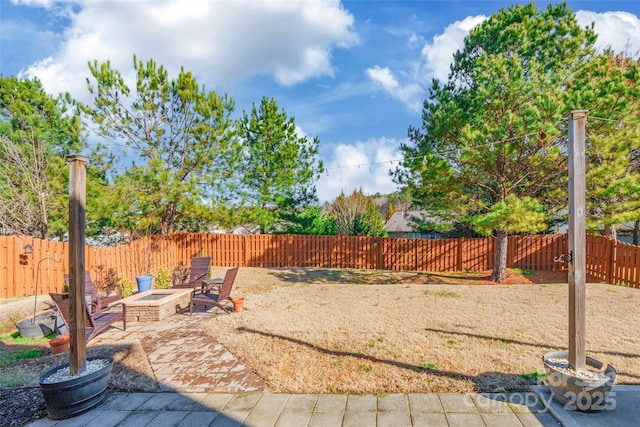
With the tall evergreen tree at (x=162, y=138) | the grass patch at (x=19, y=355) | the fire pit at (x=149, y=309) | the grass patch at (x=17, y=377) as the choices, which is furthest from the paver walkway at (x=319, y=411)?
the tall evergreen tree at (x=162, y=138)

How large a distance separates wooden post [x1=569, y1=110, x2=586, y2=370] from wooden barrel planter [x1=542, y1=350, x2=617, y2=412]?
224mm

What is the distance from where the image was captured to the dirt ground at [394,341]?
11.1 ft

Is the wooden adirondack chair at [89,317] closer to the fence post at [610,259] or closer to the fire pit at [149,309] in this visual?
the fire pit at [149,309]

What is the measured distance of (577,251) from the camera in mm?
2936

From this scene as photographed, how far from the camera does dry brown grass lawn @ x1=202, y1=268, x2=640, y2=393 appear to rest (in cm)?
340

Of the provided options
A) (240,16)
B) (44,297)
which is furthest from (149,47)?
(44,297)

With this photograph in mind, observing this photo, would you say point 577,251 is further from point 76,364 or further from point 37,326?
point 37,326

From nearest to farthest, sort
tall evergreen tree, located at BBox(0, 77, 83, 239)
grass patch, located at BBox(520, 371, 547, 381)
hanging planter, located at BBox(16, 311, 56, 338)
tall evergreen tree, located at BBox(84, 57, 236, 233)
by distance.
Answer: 1. grass patch, located at BBox(520, 371, 547, 381)
2. hanging planter, located at BBox(16, 311, 56, 338)
3. tall evergreen tree, located at BBox(0, 77, 83, 239)
4. tall evergreen tree, located at BBox(84, 57, 236, 233)

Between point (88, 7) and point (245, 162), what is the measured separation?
29.5ft

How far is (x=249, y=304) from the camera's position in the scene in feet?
23.9

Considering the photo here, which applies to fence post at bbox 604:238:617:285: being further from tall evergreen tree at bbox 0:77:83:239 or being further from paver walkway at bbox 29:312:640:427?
tall evergreen tree at bbox 0:77:83:239

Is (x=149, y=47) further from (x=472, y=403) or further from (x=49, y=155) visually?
(x=472, y=403)

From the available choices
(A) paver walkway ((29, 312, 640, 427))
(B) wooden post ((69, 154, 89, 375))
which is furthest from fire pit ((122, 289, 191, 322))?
(B) wooden post ((69, 154, 89, 375))

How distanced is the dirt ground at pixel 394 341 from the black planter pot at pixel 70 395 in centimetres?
34
